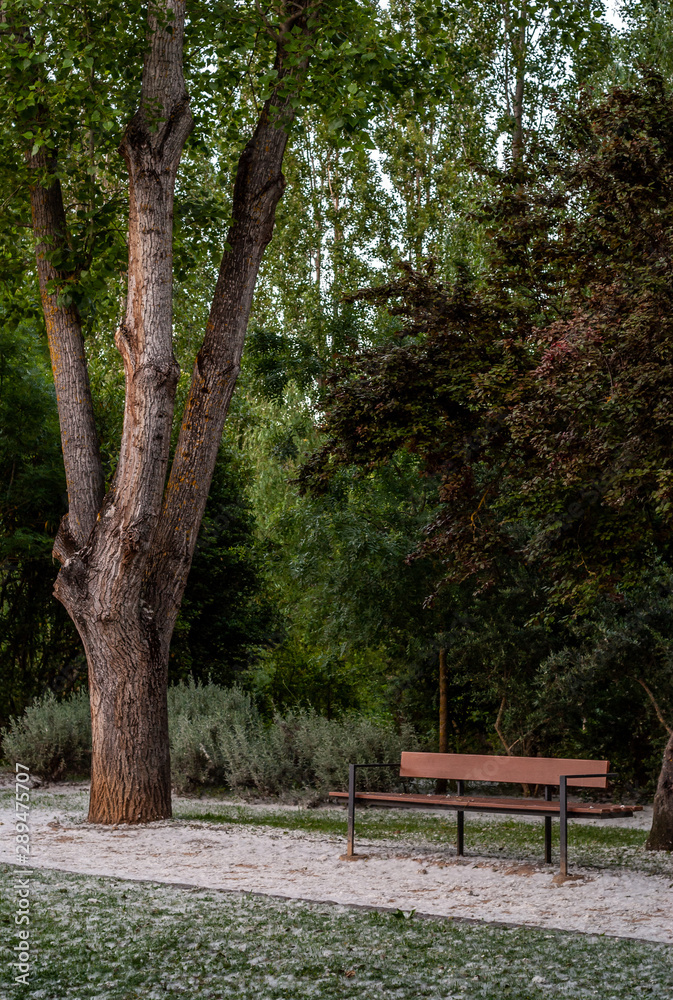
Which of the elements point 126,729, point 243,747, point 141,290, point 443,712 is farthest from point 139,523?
point 443,712

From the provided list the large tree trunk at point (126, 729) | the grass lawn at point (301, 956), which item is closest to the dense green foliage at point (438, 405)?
the large tree trunk at point (126, 729)

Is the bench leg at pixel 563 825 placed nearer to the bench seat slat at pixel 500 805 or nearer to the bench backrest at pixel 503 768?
the bench seat slat at pixel 500 805

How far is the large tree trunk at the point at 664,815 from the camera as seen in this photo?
834 centimetres

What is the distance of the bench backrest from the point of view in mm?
7297

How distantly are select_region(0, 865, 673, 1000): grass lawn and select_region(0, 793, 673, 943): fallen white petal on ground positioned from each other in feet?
1.93

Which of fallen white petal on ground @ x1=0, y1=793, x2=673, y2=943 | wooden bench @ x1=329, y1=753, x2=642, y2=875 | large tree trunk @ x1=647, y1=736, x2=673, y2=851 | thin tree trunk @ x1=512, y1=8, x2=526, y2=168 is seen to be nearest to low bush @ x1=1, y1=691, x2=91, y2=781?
fallen white petal on ground @ x1=0, y1=793, x2=673, y2=943

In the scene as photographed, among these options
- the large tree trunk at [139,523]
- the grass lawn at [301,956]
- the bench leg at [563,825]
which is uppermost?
the large tree trunk at [139,523]

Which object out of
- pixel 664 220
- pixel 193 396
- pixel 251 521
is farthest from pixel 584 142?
pixel 251 521

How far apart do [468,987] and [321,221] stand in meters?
22.4

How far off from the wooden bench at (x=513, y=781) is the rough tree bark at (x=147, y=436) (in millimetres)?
2172

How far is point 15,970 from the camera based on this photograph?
3951 mm

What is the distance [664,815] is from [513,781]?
170 cm

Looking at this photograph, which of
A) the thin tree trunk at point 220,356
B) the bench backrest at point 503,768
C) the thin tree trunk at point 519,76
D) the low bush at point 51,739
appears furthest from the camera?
the thin tree trunk at point 519,76

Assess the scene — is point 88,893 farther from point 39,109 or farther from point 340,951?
point 39,109
